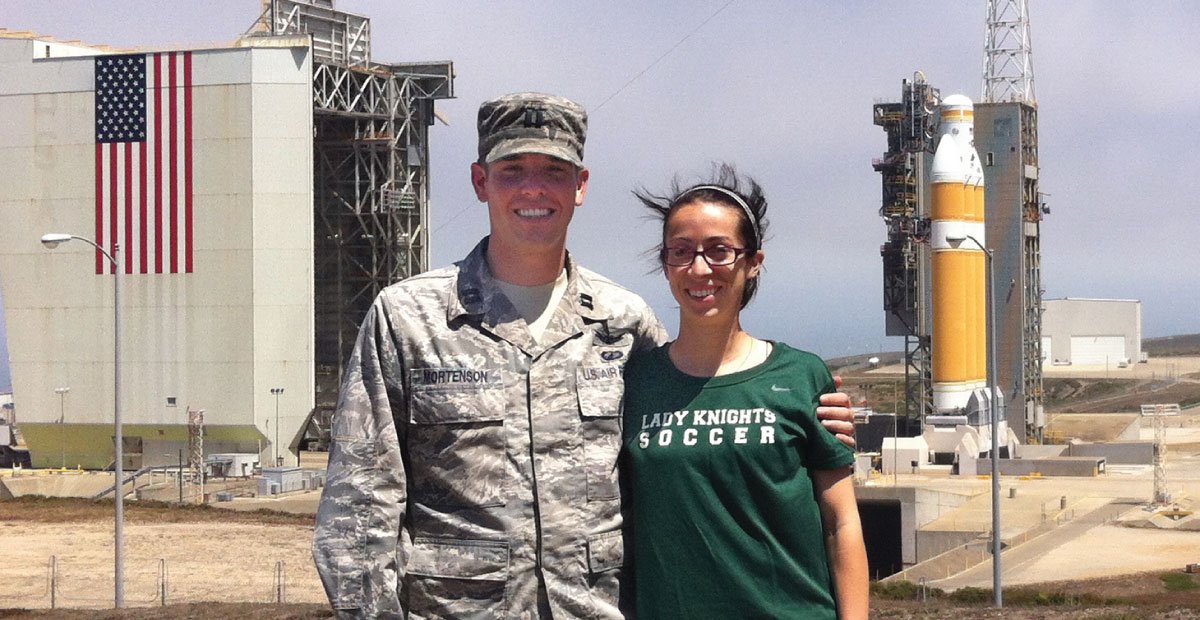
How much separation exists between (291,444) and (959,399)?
27.9 m

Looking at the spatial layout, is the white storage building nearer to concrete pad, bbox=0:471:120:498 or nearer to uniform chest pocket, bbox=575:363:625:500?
concrete pad, bbox=0:471:120:498

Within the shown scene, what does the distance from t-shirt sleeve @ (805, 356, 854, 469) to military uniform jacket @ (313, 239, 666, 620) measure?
2.73 ft

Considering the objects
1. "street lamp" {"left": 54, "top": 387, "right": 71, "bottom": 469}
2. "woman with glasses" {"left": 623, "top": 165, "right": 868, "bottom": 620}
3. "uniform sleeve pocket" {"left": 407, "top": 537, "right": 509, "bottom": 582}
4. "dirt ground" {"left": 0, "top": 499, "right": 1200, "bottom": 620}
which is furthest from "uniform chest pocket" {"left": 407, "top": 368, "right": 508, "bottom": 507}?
"street lamp" {"left": 54, "top": 387, "right": 71, "bottom": 469}

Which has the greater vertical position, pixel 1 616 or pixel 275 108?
pixel 275 108

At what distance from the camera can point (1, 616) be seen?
966 inches

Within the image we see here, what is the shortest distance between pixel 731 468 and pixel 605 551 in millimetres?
725

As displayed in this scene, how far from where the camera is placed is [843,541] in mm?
5422

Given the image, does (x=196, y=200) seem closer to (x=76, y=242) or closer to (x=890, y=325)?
(x=76, y=242)

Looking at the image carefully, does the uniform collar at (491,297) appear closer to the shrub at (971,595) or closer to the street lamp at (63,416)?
the shrub at (971,595)

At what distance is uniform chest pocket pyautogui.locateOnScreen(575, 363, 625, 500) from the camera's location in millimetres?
5754

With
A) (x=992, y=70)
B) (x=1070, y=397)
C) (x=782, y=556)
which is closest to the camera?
(x=782, y=556)

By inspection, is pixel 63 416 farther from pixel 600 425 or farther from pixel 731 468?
pixel 731 468

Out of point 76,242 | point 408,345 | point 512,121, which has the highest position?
point 76,242

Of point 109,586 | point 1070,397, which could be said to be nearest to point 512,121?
point 109,586
